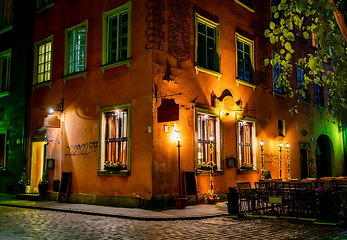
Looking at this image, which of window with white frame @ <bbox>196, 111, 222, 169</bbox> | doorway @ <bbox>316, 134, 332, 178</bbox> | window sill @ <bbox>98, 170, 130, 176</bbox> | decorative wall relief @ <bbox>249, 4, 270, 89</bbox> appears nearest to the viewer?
window sill @ <bbox>98, 170, 130, 176</bbox>

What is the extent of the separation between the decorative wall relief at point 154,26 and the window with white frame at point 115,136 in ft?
7.74

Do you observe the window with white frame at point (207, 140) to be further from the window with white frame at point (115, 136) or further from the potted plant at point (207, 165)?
the window with white frame at point (115, 136)

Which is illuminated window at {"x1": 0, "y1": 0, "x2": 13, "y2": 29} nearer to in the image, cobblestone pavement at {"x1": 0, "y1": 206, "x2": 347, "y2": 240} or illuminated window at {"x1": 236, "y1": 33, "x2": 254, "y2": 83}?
illuminated window at {"x1": 236, "y1": 33, "x2": 254, "y2": 83}

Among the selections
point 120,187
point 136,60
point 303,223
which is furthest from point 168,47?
point 303,223

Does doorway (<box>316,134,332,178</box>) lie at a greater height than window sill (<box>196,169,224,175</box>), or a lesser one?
greater

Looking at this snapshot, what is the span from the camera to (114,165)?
42.3ft

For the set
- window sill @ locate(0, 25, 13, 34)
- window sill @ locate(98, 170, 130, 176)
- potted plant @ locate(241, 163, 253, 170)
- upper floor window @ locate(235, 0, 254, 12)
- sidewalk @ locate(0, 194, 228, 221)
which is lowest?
sidewalk @ locate(0, 194, 228, 221)

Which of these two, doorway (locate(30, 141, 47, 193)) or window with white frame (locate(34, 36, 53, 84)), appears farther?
window with white frame (locate(34, 36, 53, 84))

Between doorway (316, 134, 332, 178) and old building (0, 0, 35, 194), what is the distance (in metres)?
18.1

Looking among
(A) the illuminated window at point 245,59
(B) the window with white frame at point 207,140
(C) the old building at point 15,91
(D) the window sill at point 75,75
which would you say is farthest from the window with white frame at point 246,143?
(C) the old building at point 15,91

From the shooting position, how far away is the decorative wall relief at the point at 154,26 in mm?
12094

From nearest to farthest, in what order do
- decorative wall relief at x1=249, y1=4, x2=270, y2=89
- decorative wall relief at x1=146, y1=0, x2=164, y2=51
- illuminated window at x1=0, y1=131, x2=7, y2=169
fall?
1. decorative wall relief at x1=146, y1=0, x2=164, y2=51
2. decorative wall relief at x1=249, y1=4, x2=270, y2=89
3. illuminated window at x1=0, y1=131, x2=7, y2=169

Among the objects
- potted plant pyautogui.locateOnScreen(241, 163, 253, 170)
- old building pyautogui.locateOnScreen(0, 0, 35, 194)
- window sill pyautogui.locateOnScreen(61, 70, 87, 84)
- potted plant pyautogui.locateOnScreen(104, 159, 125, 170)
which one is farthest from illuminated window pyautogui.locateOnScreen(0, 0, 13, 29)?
potted plant pyautogui.locateOnScreen(241, 163, 253, 170)

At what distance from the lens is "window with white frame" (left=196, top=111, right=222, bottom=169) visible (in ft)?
44.9
